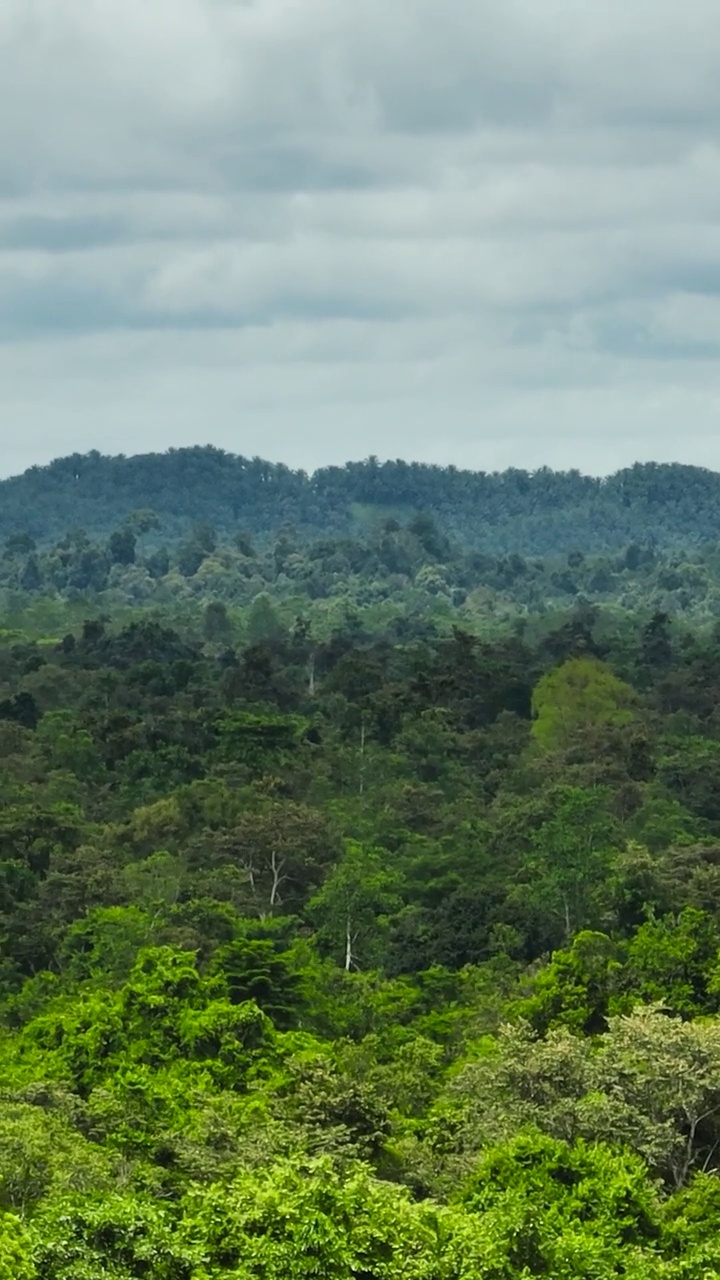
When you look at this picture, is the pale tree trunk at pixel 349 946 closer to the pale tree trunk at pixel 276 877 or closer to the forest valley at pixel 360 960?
the forest valley at pixel 360 960

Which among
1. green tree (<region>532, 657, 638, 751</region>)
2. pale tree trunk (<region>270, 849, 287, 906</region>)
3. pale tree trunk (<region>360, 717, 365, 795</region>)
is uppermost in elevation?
green tree (<region>532, 657, 638, 751</region>)

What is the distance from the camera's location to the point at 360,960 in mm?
50875

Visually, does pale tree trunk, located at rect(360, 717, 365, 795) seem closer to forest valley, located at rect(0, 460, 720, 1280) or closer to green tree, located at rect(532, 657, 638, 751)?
forest valley, located at rect(0, 460, 720, 1280)

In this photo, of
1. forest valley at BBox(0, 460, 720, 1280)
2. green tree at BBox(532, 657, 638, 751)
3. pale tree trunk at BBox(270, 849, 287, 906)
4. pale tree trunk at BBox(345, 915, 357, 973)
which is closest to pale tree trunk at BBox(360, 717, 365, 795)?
forest valley at BBox(0, 460, 720, 1280)

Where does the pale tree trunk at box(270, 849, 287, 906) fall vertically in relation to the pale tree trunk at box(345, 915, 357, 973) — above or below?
above

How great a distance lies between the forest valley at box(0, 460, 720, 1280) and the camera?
2527cm

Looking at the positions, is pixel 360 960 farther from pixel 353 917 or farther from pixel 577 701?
pixel 577 701

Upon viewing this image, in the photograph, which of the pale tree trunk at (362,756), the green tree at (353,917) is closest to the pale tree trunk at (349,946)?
the green tree at (353,917)

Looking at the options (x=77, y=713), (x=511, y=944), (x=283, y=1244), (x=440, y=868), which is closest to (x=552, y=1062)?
(x=283, y=1244)

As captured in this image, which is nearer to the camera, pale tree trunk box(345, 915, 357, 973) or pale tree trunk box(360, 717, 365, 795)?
pale tree trunk box(345, 915, 357, 973)

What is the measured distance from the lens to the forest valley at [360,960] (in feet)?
82.9

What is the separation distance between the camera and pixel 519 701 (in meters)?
83.9

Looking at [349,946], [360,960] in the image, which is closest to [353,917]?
[349,946]

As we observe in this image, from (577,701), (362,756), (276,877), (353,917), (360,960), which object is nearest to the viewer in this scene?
(360,960)
